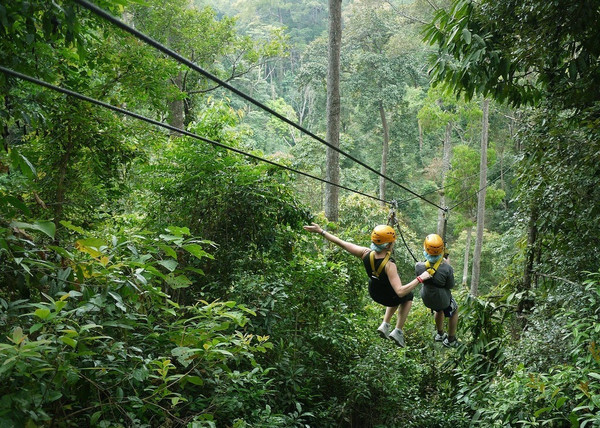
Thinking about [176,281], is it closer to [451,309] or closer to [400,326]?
[400,326]

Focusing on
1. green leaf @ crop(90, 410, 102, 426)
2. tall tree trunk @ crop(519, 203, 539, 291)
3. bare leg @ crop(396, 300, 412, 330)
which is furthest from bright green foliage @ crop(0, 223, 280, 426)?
tall tree trunk @ crop(519, 203, 539, 291)

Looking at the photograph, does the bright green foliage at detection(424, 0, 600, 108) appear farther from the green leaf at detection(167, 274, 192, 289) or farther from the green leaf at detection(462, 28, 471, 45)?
the green leaf at detection(167, 274, 192, 289)

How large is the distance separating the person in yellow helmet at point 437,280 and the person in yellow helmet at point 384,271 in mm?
168

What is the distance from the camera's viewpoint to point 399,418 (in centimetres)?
600

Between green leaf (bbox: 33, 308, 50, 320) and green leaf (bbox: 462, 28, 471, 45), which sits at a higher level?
green leaf (bbox: 462, 28, 471, 45)

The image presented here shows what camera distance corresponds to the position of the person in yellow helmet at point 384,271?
5031 millimetres

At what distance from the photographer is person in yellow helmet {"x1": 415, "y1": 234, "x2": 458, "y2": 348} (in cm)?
527

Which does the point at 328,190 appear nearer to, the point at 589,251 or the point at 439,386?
the point at 439,386

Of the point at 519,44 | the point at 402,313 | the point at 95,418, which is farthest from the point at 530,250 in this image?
the point at 95,418

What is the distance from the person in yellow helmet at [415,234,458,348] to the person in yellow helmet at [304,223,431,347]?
0.17m

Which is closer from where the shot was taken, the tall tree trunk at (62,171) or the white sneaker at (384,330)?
the tall tree trunk at (62,171)

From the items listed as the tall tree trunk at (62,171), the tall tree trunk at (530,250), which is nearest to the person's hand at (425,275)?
the tall tree trunk at (530,250)

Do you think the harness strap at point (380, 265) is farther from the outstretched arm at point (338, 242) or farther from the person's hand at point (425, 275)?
the person's hand at point (425, 275)

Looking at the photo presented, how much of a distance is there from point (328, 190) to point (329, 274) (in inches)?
151
